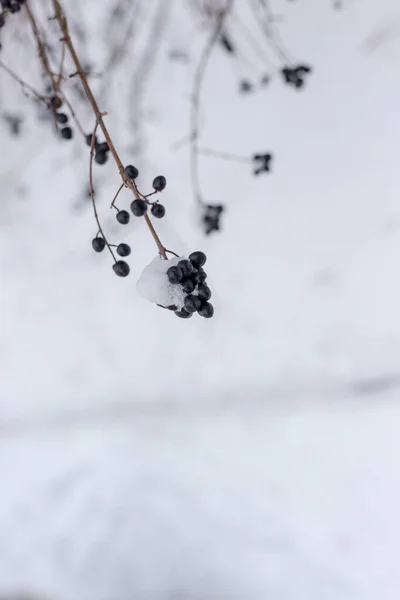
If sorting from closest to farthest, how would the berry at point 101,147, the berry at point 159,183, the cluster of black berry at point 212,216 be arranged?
1. the berry at point 159,183
2. the berry at point 101,147
3. the cluster of black berry at point 212,216

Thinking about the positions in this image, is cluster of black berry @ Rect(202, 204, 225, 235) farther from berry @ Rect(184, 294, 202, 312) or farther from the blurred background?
berry @ Rect(184, 294, 202, 312)

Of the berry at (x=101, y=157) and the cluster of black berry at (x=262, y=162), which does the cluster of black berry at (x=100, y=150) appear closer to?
the berry at (x=101, y=157)

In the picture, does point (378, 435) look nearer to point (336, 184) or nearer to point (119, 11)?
point (336, 184)

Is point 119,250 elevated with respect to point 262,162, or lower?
lower

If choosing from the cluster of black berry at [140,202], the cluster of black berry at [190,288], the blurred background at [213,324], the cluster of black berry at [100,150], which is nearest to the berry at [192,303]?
the cluster of black berry at [190,288]

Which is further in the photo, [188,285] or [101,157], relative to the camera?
[101,157]

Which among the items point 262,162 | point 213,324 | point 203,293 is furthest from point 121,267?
point 213,324

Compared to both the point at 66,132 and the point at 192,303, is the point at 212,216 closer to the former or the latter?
the point at 66,132

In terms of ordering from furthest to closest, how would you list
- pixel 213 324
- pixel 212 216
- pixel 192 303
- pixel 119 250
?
1. pixel 213 324
2. pixel 212 216
3. pixel 119 250
4. pixel 192 303

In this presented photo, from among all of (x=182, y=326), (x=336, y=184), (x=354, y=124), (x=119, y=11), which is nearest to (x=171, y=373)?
(x=182, y=326)
